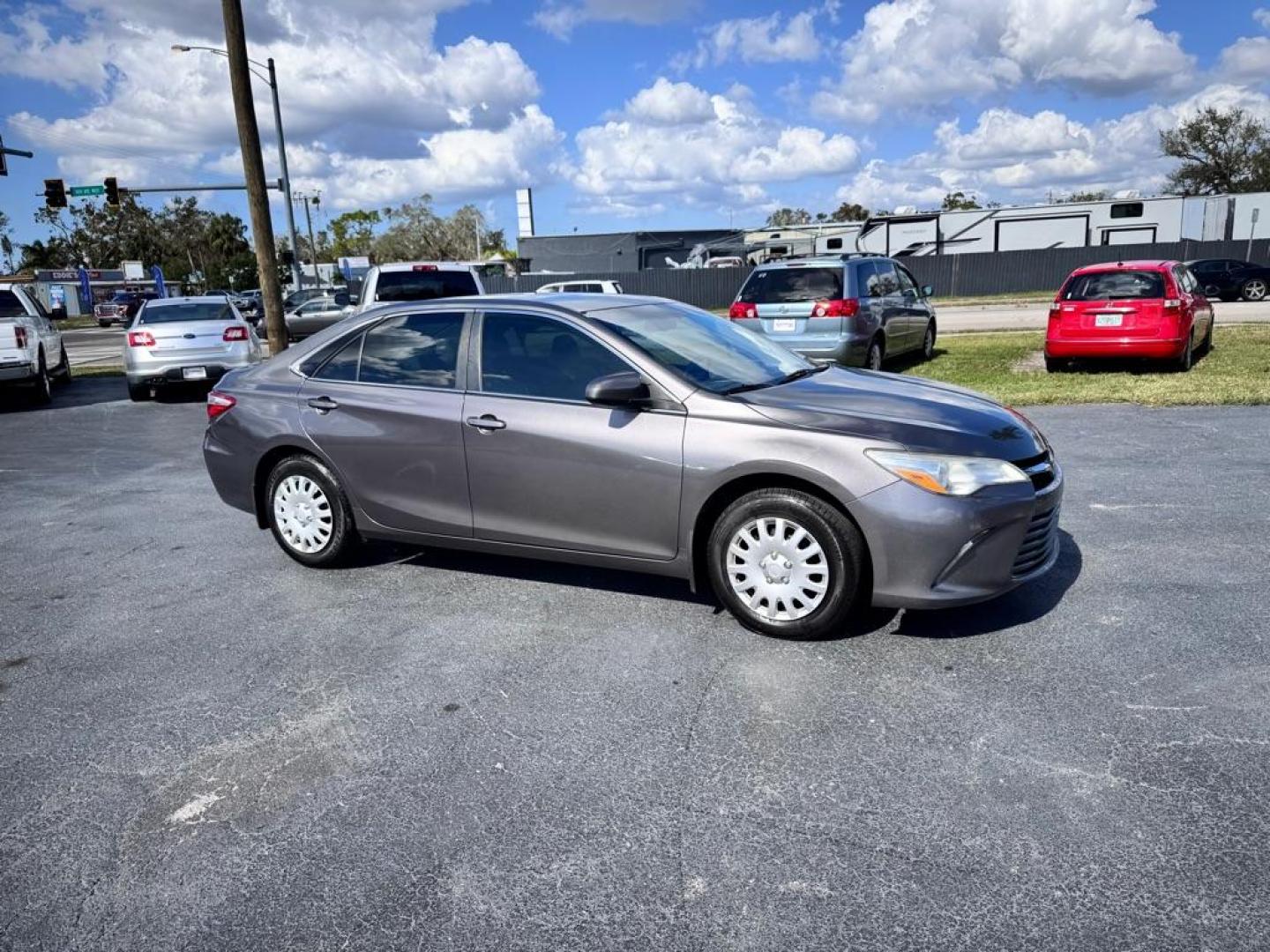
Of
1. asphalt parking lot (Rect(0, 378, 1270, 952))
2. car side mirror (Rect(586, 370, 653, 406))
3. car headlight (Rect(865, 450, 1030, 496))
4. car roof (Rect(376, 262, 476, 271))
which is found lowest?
asphalt parking lot (Rect(0, 378, 1270, 952))

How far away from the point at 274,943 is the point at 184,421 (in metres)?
11.3

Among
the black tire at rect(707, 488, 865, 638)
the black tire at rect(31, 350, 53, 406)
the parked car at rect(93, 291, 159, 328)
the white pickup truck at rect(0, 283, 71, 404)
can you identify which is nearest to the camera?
the black tire at rect(707, 488, 865, 638)

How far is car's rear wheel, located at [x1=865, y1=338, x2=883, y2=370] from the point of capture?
1288cm

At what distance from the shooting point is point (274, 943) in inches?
101

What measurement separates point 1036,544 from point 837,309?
8328mm

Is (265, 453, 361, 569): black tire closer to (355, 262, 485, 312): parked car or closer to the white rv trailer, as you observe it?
(355, 262, 485, 312): parked car

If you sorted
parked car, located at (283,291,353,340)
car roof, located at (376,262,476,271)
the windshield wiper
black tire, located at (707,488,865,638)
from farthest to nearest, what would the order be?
1. parked car, located at (283,291,353,340)
2. car roof, located at (376,262,476,271)
3. the windshield wiper
4. black tire, located at (707,488,865,638)

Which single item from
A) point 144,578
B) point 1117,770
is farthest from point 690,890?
point 144,578

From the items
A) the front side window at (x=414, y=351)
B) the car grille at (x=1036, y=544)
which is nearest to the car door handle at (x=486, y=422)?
the front side window at (x=414, y=351)

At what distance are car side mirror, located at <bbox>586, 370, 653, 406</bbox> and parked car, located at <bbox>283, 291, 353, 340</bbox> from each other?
2156 cm

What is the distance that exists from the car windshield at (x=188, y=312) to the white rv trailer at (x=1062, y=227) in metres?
23.4

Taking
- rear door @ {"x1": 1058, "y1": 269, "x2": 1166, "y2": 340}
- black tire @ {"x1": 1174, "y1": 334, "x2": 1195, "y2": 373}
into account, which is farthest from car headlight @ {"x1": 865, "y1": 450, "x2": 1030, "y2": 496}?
black tire @ {"x1": 1174, "y1": 334, "x2": 1195, "y2": 373}

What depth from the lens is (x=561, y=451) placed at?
4758 mm

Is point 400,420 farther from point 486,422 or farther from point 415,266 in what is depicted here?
point 415,266
